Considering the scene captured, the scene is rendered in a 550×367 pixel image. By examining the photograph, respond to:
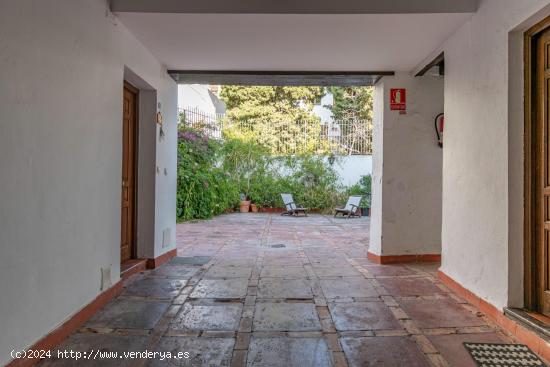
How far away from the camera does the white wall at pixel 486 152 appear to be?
3002 mm

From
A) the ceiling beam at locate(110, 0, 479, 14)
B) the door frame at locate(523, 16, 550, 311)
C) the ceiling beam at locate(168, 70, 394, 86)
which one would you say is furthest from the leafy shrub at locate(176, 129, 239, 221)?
the door frame at locate(523, 16, 550, 311)

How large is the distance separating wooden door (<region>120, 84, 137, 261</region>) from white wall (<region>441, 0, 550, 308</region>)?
3641mm

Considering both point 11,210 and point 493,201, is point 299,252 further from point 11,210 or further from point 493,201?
point 11,210

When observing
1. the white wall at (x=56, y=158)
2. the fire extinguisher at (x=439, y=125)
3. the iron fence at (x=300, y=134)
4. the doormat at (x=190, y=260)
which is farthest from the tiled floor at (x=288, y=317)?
the iron fence at (x=300, y=134)

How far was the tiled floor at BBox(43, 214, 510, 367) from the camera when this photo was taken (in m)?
2.58

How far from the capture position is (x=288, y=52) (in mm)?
4578

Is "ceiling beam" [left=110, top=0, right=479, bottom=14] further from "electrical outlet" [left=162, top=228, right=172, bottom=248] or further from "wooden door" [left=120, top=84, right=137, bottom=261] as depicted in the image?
"electrical outlet" [left=162, top=228, right=172, bottom=248]

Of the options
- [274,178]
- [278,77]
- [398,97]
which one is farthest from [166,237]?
[274,178]

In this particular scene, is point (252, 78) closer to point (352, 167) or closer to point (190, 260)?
point (190, 260)

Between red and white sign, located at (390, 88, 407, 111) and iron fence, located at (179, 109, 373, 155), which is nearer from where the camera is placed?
red and white sign, located at (390, 88, 407, 111)

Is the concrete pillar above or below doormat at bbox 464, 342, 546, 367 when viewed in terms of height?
above

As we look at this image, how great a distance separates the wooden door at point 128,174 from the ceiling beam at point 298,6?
4.36 feet

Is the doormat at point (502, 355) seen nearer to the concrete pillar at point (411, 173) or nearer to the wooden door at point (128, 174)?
the concrete pillar at point (411, 173)

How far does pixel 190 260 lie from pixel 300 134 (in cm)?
1048
